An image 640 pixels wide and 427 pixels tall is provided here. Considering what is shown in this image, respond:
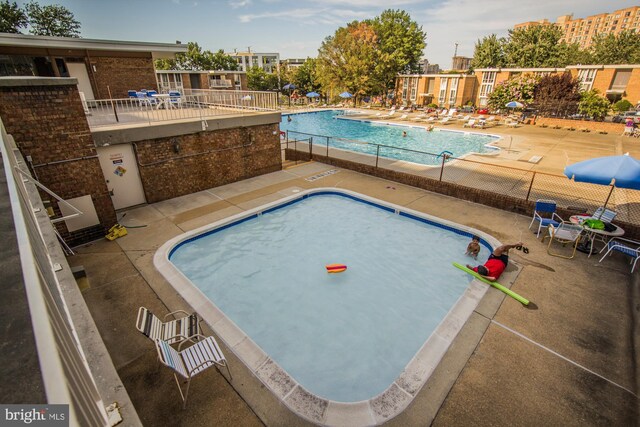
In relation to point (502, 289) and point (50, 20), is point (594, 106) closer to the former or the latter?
point (502, 289)

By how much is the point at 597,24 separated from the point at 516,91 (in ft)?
620

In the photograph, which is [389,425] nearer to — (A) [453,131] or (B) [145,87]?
(B) [145,87]

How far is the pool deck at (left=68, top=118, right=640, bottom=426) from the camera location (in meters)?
4.68

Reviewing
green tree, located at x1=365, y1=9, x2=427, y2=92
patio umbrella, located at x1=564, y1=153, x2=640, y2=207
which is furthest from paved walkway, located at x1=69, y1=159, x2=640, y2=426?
green tree, located at x1=365, y1=9, x2=427, y2=92

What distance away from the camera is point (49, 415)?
0.88 m

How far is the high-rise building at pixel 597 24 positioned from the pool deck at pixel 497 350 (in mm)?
166703

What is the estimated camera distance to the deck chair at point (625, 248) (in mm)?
8095

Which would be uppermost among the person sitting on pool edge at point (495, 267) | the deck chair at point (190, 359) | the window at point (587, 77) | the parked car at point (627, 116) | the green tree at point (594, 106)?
the window at point (587, 77)

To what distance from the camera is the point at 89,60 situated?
1589cm

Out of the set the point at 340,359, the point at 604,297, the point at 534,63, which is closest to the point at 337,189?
the point at 340,359

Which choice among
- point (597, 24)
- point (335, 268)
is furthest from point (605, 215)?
point (597, 24)

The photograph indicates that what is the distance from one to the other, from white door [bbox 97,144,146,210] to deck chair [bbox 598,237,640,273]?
51.1 feet

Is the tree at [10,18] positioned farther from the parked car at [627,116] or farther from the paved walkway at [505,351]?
the parked car at [627,116]

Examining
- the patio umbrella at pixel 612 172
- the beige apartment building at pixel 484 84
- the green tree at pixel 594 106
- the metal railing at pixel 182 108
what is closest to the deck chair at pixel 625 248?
the patio umbrella at pixel 612 172
